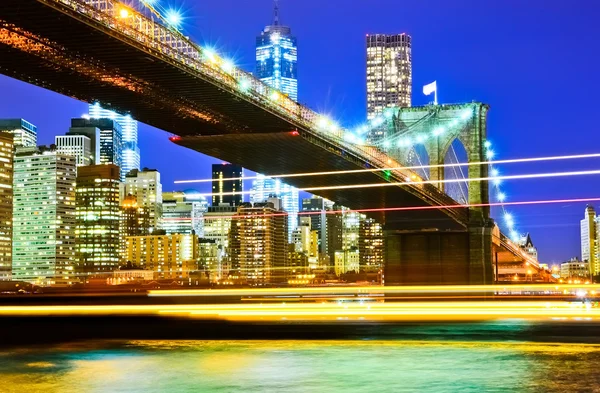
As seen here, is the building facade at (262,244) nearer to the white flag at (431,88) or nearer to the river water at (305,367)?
the white flag at (431,88)

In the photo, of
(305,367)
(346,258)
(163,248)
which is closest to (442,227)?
(305,367)

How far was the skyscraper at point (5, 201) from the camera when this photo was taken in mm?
141750

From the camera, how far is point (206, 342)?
1802 cm

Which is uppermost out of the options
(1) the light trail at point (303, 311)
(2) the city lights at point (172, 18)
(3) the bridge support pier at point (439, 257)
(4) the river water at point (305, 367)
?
(2) the city lights at point (172, 18)

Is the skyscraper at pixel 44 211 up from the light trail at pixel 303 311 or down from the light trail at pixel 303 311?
up

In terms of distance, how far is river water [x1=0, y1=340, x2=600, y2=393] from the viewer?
11398mm

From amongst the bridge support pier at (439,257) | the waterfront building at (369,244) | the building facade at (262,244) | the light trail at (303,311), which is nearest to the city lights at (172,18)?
the light trail at (303,311)

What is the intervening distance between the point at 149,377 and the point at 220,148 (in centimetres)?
3264

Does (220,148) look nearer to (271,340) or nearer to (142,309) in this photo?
(142,309)

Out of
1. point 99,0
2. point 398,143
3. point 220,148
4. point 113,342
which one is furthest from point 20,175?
point 113,342

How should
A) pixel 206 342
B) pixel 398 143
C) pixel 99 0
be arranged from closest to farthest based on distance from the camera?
pixel 206 342 → pixel 99 0 → pixel 398 143

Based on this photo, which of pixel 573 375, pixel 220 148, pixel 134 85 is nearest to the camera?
pixel 573 375

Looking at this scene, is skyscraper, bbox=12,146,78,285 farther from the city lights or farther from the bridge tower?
the city lights

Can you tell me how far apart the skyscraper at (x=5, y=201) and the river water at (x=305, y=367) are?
130693 millimetres
